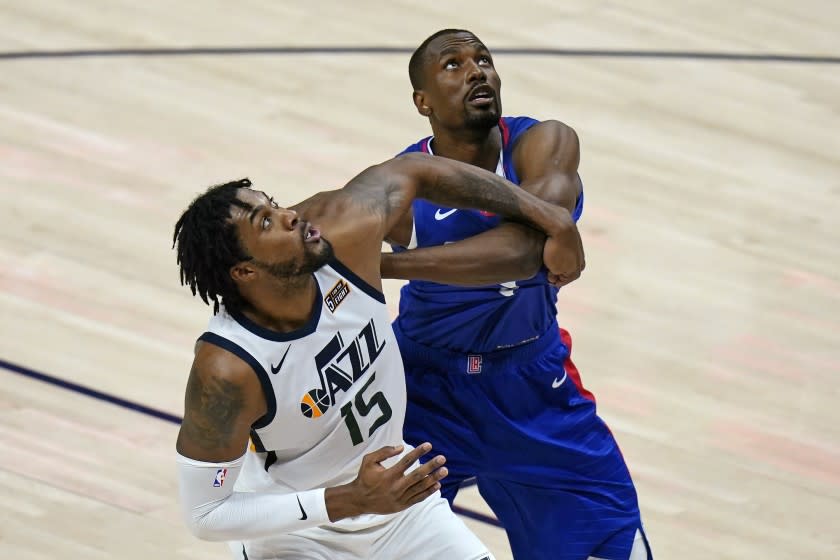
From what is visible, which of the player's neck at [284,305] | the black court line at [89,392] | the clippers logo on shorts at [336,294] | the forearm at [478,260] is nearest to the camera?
the player's neck at [284,305]

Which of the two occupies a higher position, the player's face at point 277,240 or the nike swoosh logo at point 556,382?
the player's face at point 277,240

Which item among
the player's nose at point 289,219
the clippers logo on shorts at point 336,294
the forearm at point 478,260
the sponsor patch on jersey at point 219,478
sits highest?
the player's nose at point 289,219

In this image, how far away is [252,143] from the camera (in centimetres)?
810

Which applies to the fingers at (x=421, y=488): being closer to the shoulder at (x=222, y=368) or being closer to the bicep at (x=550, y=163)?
the shoulder at (x=222, y=368)

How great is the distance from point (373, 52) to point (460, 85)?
15.9ft

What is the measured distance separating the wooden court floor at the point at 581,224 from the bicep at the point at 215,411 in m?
1.65

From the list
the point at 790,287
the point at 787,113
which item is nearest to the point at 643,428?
the point at 790,287

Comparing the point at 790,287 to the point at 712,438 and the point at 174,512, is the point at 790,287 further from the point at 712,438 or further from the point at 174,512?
the point at 174,512

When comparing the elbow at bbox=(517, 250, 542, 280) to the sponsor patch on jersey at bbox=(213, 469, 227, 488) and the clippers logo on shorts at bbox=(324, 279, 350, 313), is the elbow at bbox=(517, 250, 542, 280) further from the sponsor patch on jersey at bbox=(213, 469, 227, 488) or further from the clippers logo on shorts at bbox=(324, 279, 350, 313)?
the sponsor patch on jersey at bbox=(213, 469, 227, 488)

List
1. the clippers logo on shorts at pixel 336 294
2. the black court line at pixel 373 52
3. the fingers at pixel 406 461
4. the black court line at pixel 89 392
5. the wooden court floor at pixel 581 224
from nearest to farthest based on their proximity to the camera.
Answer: the fingers at pixel 406 461
the clippers logo on shorts at pixel 336 294
the wooden court floor at pixel 581 224
the black court line at pixel 89 392
the black court line at pixel 373 52

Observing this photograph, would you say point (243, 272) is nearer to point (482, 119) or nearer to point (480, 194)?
point (480, 194)

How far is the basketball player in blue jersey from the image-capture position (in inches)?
174

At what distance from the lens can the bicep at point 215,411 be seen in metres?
3.66

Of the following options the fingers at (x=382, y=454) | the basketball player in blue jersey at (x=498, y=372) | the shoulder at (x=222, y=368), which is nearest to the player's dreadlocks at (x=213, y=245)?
the shoulder at (x=222, y=368)
